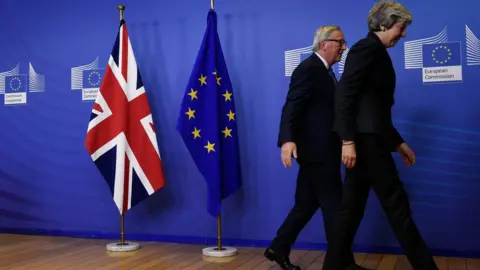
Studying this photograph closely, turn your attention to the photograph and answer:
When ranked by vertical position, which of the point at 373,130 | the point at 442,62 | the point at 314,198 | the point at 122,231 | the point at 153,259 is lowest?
the point at 153,259

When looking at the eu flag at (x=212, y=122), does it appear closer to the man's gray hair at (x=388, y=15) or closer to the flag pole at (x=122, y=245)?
the flag pole at (x=122, y=245)

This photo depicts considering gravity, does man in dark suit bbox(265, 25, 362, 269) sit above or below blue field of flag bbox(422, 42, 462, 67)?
below

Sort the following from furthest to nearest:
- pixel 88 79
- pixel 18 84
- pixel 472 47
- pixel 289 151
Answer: pixel 18 84, pixel 88 79, pixel 472 47, pixel 289 151

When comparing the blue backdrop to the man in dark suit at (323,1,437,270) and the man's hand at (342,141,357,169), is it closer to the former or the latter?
the man in dark suit at (323,1,437,270)

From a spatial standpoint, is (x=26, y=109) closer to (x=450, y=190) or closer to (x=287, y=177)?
(x=287, y=177)

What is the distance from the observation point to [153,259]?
3088 millimetres

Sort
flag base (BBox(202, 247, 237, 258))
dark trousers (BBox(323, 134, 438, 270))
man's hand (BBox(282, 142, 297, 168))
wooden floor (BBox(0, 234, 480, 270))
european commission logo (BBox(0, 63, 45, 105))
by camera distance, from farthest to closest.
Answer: european commission logo (BBox(0, 63, 45, 105))
flag base (BBox(202, 247, 237, 258))
wooden floor (BBox(0, 234, 480, 270))
man's hand (BBox(282, 142, 297, 168))
dark trousers (BBox(323, 134, 438, 270))

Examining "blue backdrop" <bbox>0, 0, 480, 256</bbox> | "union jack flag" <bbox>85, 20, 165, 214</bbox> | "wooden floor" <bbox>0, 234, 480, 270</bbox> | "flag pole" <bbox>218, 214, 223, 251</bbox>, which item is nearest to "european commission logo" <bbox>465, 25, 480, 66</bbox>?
"blue backdrop" <bbox>0, 0, 480, 256</bbox>

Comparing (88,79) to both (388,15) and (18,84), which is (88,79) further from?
(388,15)

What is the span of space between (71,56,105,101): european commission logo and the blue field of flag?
2.22 m

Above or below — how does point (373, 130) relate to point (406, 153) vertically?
above

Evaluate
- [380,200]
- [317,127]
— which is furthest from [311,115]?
[380,200]

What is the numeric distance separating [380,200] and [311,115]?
0.56 m

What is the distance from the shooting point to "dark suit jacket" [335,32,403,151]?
2117mm
